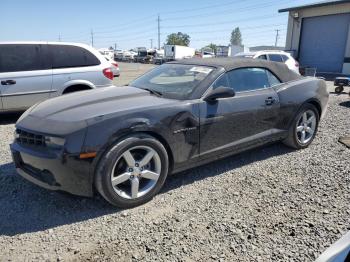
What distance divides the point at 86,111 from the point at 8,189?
1383mm

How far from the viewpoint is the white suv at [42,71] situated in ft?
20.3

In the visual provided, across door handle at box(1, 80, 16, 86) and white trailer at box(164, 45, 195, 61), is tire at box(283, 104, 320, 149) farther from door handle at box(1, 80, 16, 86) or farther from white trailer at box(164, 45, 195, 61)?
white trailer at box(164, 45, 195, 61)

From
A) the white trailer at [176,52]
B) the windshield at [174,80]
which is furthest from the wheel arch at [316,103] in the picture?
the white trailer at [176,52]

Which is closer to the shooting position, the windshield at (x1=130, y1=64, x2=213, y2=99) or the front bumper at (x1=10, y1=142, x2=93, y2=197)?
the front bumper at (x1=10, y1=142, x2=93, y2=197)

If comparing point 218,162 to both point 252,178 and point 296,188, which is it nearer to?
point 252,178

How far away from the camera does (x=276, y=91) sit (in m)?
4.37

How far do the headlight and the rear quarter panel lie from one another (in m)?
2.99

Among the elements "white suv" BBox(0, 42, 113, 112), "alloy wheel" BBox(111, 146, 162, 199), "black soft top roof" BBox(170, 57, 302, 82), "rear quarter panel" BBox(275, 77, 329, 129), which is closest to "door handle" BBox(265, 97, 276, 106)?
"rear quarter panel" BBox(275, 77, 329, 129)

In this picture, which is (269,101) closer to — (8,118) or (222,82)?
(222,82)

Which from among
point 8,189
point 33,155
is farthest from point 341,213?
point 8,189

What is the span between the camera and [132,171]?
3152 mm

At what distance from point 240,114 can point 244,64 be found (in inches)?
30.3

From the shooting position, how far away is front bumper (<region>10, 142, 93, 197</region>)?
282 centimetres

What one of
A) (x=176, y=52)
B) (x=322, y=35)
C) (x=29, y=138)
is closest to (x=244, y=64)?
(x=29, y=138)
